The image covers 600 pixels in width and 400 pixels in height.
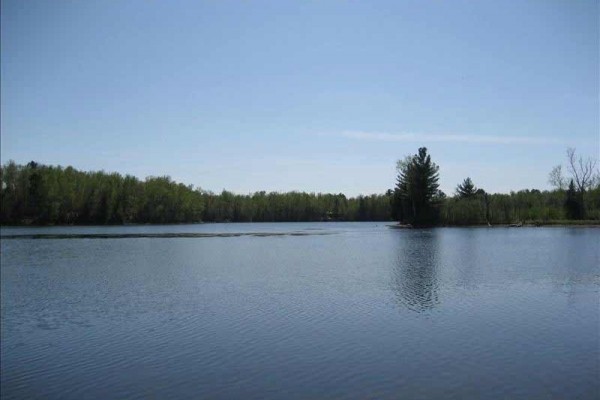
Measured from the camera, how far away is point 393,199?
96250 mm

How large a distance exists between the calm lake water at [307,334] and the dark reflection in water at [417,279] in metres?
0.12

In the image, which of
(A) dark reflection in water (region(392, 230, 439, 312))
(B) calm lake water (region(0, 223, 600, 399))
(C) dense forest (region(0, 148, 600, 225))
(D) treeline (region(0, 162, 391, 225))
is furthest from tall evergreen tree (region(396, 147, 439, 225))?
(D) treeline (region(0, 162, 391, 225))

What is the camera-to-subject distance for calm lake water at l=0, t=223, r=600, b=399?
406 inches

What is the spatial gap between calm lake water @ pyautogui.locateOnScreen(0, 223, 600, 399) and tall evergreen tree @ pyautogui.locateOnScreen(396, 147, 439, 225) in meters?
55.2

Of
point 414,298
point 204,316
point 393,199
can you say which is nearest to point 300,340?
point 204,316

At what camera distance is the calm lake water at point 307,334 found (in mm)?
10312

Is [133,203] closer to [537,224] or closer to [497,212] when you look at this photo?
[497,212]

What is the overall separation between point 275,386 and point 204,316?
7465 mm

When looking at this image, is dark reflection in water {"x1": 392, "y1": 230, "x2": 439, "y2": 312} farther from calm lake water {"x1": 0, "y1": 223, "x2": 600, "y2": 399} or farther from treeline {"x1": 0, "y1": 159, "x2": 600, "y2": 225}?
treeline {"x1": 0, "y1": 159, "x2": 600, "y2": 225}

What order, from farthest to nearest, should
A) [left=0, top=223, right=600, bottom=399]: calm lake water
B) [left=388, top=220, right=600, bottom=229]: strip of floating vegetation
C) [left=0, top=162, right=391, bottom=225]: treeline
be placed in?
[left=0, top=162, right=391, bottom=225]: treeline → [left=388, top=220, right=600, bottom=229]: strip of floating vegetation → [left=0, top=223, right=600, bottom=399]: calm lake water

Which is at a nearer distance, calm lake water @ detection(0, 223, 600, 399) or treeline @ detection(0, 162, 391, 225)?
calm lake water @ detection(0, 223, 600, 399)

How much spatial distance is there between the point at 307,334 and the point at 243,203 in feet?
543

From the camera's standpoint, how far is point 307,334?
47.3ft

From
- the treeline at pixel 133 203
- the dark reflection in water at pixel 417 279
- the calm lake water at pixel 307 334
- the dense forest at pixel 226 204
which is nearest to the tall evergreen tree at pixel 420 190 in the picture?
the dense forest at pixel 226 204
